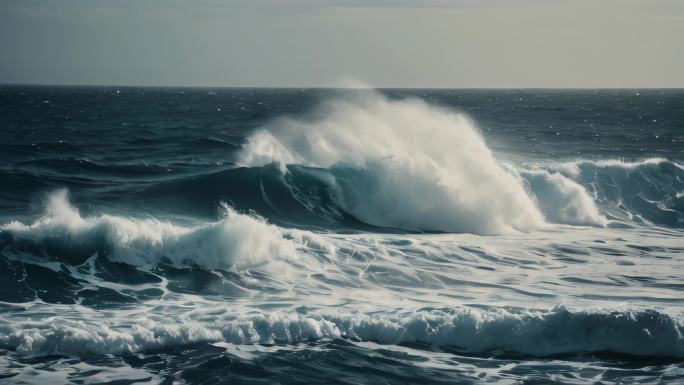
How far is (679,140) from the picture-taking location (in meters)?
43.9

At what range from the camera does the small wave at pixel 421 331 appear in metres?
9.97

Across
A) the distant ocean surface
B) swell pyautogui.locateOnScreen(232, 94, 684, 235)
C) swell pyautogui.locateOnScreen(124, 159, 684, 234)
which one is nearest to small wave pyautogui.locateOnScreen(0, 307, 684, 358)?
the distant ocean surface

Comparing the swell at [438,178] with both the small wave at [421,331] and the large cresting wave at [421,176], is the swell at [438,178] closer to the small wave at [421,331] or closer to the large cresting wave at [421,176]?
the large cresting wave at [421,176]

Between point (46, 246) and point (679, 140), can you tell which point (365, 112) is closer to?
point (46, 246)

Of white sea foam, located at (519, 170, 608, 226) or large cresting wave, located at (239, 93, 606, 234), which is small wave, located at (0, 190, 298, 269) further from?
white sea foam, located at (519, 170, 608, 226)

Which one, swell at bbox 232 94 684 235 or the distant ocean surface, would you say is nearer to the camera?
the distant ocean surface

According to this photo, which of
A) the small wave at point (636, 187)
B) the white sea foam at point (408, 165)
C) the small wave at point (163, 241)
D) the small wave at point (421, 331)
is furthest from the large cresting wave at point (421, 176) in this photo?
the small wave at point (421, 331)

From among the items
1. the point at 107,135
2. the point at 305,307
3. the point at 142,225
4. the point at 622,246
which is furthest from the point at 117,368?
the point at 107,135

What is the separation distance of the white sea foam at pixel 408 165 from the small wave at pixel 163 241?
5137 millimetres

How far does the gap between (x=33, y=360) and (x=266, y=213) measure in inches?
418

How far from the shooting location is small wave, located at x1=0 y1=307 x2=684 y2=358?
9.97 metres

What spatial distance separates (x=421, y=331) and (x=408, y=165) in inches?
415

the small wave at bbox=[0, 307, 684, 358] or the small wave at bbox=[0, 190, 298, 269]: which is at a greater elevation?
the small wave at bbox=[0, 190, 298, 269]

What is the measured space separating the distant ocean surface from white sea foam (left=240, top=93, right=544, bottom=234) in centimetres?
8
